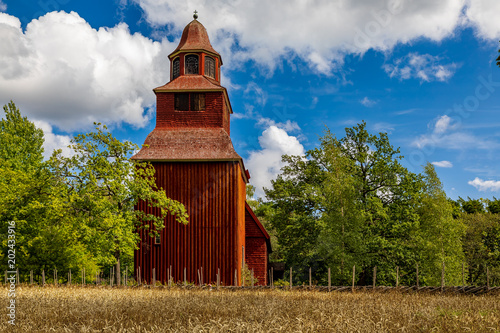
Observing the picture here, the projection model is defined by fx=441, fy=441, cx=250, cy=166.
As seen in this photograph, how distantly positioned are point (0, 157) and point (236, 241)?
1807cm

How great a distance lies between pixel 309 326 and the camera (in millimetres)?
6652

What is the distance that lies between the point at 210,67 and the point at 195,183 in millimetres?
8953

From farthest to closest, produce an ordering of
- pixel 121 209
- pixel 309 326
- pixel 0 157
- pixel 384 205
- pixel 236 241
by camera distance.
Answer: pixel 384 205 → pixel 0 157 → pixel 236 241 → pixel 121 209 → pixel 309 326

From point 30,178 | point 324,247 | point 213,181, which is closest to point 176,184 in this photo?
point 213,181

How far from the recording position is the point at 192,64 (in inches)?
1170

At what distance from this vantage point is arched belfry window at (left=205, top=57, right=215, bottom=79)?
29875 mm

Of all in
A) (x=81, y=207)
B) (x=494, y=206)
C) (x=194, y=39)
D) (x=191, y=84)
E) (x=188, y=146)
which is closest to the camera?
(x=81, y=207)

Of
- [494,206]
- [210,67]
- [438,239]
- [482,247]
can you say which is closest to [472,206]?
[494,206]

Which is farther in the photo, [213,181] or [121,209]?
[213,181]

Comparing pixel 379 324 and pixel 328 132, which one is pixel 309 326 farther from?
pixel 328 132

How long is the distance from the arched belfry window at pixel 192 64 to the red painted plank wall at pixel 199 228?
23.9 feet

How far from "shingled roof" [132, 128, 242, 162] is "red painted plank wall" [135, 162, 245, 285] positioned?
0.47 meters

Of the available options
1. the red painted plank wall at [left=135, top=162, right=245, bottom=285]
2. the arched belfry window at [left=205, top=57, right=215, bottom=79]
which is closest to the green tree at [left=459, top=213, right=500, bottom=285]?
the red painted plank wall at [left=135, top=162, right=245, bottom=285]

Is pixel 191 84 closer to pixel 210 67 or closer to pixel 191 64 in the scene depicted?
pixel 191 64
